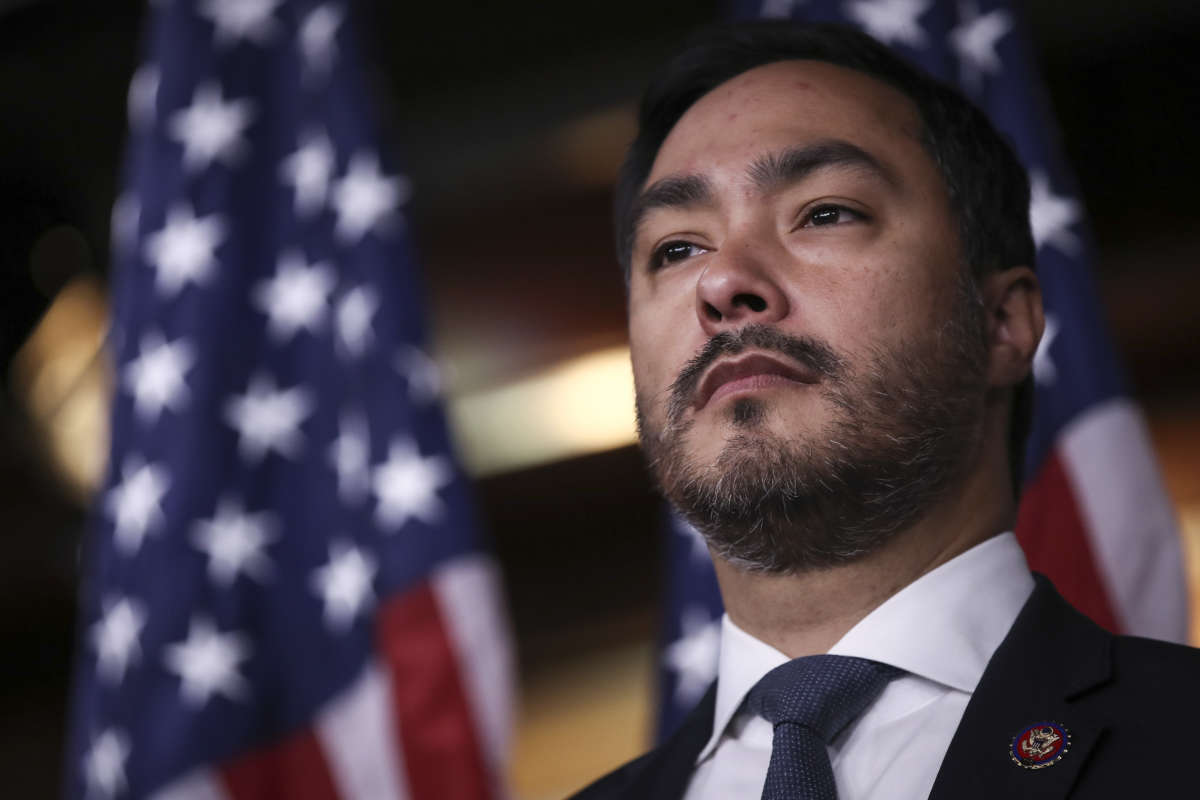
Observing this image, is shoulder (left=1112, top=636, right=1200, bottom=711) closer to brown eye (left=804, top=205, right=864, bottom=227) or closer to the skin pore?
the skin pore

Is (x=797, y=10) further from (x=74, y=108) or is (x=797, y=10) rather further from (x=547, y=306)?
(x=74, y=108)

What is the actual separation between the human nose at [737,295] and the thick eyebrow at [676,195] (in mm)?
123

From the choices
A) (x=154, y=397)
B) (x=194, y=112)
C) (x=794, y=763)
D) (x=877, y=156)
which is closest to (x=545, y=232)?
(x=194, y=112)

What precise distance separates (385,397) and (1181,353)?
6.87ft

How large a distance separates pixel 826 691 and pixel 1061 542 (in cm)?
79

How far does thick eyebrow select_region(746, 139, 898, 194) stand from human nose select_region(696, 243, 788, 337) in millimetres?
116

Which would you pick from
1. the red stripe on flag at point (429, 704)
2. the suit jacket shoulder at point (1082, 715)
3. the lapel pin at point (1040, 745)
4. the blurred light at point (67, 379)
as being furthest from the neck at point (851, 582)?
the blurred light at point (67, 379)

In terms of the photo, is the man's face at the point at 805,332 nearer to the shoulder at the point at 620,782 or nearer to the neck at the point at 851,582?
the neck at the point at 851,582

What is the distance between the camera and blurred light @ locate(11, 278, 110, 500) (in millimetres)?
4340

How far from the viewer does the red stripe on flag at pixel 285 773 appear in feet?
6.92

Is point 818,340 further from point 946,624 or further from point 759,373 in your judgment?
point 946,624

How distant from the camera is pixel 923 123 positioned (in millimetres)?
1385

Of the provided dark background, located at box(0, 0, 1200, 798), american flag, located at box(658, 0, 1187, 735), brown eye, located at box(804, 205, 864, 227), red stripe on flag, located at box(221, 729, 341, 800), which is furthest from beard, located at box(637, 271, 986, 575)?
dark background, located at box(0, 0, 1200, 798)

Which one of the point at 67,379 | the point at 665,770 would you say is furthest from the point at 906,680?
the point at 67,379
